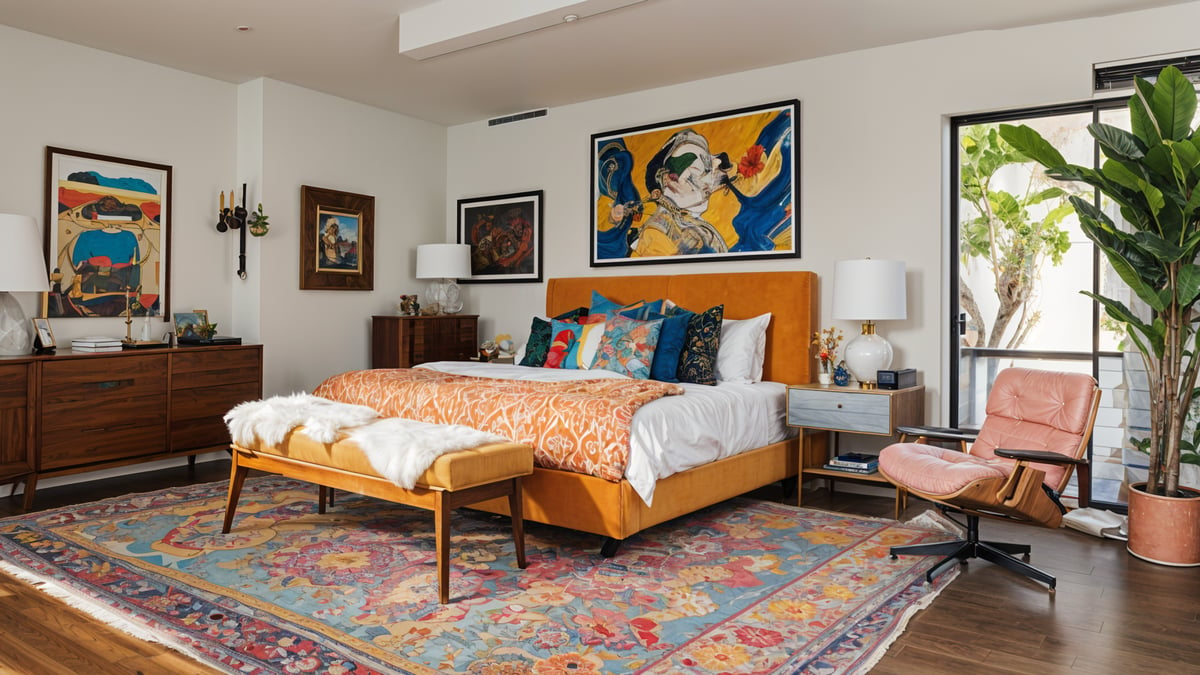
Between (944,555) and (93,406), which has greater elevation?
(93,406)

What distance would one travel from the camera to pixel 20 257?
409 cm

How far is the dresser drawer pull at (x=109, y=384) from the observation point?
172 inches

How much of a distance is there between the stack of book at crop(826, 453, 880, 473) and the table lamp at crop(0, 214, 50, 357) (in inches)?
171

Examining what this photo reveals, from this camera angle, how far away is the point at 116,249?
4.96 metres

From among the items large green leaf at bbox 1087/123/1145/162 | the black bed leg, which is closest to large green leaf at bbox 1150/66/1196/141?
large green leaf at bbox 1087/123/1145/162

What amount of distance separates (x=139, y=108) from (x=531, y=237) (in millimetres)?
2812

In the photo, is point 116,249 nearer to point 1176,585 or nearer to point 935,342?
point 935,342

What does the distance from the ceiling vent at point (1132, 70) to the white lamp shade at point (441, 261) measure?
4378 mm

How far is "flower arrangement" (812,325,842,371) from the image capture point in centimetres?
466

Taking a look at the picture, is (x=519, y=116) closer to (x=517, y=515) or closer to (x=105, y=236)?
(x=105, y=236)

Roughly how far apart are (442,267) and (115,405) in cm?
252

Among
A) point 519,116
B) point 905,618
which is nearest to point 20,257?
point 519,116

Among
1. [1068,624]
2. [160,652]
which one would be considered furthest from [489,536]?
[1068,624]

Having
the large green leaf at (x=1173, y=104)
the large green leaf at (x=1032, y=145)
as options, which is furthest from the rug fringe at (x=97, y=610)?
the large green leaf at (x=1173, y=104)
